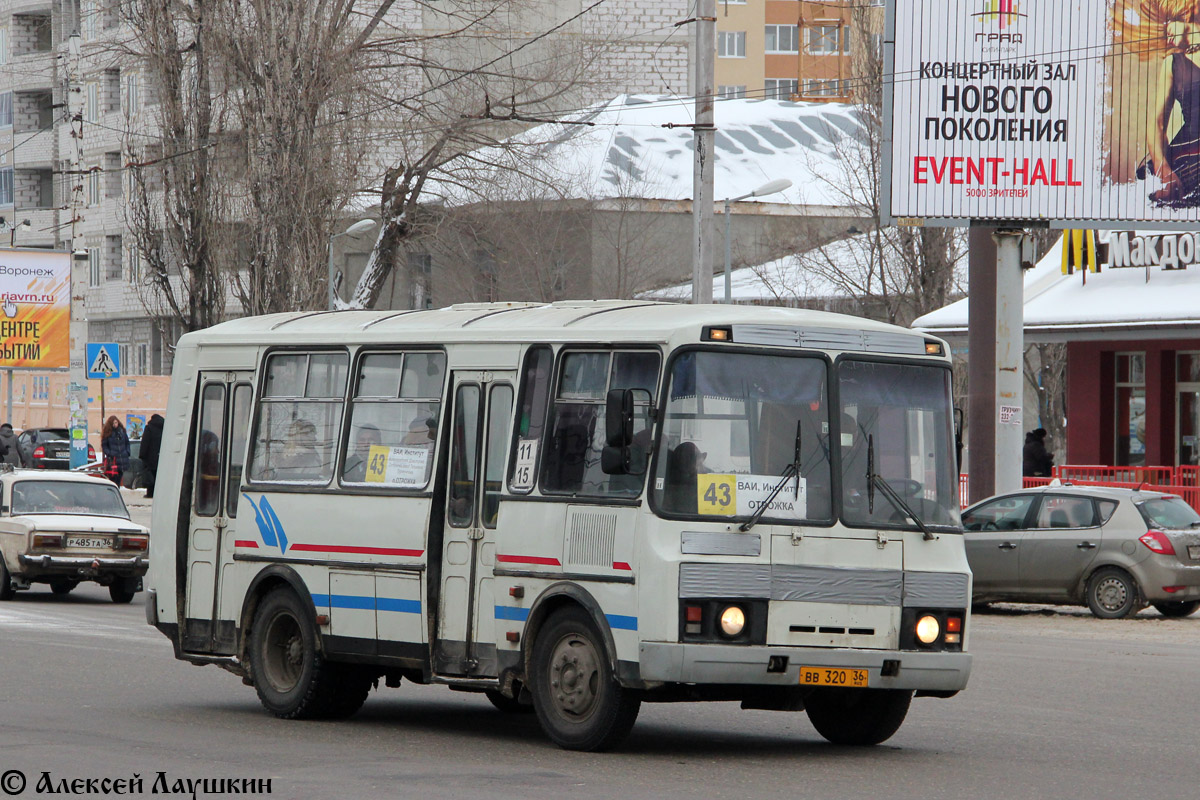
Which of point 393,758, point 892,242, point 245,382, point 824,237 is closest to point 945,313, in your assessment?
point 892,242

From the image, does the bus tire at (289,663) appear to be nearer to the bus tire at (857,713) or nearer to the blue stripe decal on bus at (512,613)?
the blue stripe decal on bus at (512,613)

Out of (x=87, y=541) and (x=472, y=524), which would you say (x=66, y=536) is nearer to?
(x=87, y=541)

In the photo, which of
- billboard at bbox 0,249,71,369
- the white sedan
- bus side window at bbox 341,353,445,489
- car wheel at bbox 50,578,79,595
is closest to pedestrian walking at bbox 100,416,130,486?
billboard at bbox 0,249,71,369

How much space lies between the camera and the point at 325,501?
11961 mm

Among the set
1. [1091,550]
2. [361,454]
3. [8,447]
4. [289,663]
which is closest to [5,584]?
[289,663]

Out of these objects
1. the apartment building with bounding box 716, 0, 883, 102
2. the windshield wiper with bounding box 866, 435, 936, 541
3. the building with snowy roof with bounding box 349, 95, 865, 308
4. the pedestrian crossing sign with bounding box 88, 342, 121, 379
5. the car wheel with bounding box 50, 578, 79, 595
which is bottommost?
the car wheel with bounding box 50, 578, 79, 595

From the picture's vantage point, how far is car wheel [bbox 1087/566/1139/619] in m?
20.5

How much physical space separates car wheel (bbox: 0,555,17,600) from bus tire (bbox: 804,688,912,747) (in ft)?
43.7

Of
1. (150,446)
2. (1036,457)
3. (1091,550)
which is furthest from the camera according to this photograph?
(150,446)

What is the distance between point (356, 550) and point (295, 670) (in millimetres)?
1087

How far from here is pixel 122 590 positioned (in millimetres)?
22594

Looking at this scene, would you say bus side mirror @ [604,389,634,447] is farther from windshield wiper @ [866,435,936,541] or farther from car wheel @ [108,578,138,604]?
car wheel @ [108,578,138,604]

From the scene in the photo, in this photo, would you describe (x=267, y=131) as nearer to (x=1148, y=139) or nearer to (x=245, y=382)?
(x=1148, y=139)

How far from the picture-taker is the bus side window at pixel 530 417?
1084 centimetres
